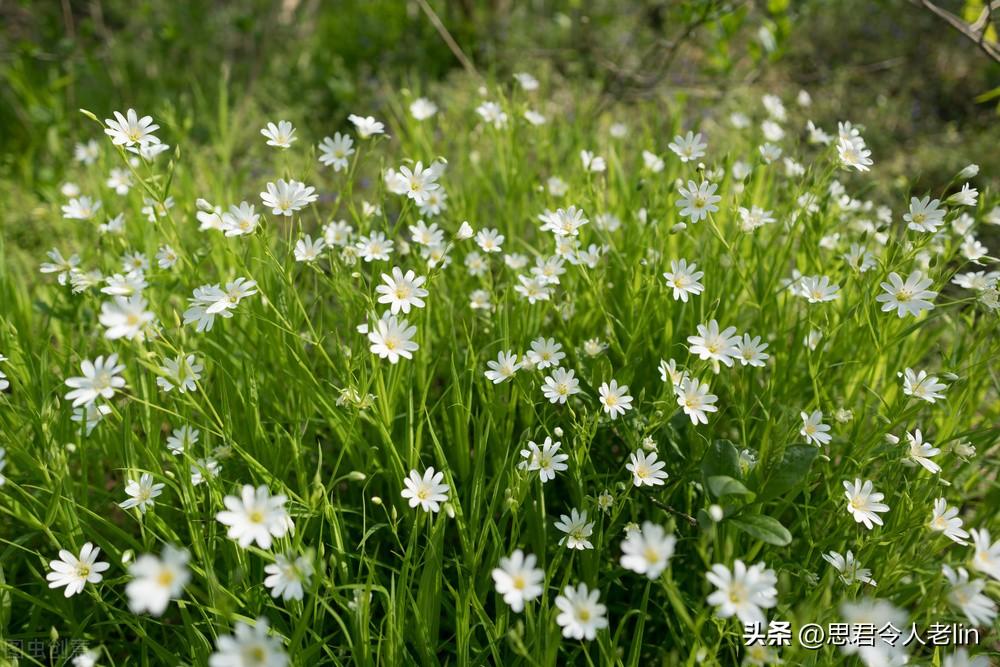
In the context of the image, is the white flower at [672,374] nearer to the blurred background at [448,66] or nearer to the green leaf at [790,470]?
the green leaf at [790,470]

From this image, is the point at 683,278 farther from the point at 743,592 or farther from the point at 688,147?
the point at 743,592

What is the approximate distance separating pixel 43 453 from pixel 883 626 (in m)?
2.15

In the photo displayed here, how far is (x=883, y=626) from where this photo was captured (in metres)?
1.36

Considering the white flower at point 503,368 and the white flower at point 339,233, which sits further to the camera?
the white flower at point 339,233

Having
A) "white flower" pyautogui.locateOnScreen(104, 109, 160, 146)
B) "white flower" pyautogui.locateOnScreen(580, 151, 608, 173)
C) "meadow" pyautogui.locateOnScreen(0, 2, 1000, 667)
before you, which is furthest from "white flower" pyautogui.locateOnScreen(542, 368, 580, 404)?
"white flower" pyautogui.locateOnScreen(104, 109, 160, 146)

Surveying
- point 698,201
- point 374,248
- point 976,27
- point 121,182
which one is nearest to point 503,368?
point 374,248

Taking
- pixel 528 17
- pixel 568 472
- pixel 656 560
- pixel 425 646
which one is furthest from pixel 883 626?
pixel 528 17

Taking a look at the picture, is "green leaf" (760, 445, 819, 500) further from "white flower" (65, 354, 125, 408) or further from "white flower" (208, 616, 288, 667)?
"white flower" (65, 354, 125, 408)

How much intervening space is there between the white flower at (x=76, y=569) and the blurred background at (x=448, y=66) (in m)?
2.72

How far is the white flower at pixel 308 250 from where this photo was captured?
6.39 feet

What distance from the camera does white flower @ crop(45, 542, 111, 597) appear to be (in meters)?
1.67

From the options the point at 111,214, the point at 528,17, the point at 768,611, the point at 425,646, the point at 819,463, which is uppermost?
the point at 528,17

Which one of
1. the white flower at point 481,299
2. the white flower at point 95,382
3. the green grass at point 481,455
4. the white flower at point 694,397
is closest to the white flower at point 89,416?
the green grass at point 481,455

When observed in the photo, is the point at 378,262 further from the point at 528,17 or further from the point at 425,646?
the point at 528,17
